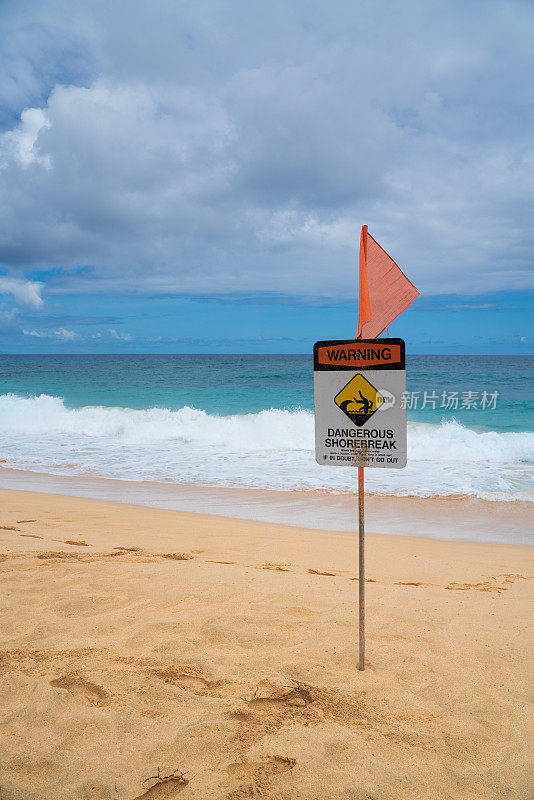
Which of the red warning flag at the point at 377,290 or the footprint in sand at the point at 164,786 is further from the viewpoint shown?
the red warning flag at the point at 377,290

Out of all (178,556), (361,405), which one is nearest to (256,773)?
(361,405)

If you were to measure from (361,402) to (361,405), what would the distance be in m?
0.02

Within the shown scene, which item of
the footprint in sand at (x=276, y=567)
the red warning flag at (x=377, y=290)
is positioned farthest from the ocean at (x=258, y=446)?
the red warning flag at (x=377, y=290)

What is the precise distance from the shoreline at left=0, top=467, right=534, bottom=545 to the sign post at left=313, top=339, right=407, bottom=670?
519cm

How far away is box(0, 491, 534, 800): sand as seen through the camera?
92.3 inches

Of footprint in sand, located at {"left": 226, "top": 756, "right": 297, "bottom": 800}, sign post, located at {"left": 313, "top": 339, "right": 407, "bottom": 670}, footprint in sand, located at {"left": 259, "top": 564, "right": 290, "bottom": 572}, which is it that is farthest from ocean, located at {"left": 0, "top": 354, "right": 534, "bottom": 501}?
footprint in sand, located at {"left": 226, "top": 756, "right": 297, "bottom": 800}

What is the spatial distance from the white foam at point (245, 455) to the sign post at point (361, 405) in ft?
24.9

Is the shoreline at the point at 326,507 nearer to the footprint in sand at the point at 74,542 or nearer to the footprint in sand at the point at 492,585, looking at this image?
the footprint in sand at the point at 492,585

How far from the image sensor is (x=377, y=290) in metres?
3.10

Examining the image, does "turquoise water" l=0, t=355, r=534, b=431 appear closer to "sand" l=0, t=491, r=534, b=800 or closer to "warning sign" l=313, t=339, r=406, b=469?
"sand" l=0, t=491, r=534, b=800

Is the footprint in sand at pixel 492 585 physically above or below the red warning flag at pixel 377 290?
below

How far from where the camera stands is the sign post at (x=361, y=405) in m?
2.97

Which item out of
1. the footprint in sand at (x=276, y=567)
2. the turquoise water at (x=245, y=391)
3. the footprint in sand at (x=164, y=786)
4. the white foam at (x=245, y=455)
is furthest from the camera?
the turquoise water at (x=245, y=391)

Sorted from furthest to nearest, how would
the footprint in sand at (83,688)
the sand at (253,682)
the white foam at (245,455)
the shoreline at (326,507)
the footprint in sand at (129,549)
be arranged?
the white foam at (245,455), the shoreline at (326,507), the footprint in sand at (129,549), the footprint in sand at (83,688), the sand at (253,682)
